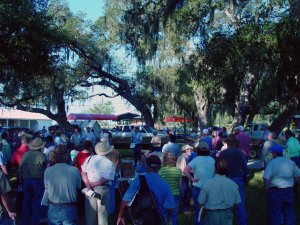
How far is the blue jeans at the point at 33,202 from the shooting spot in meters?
7.11

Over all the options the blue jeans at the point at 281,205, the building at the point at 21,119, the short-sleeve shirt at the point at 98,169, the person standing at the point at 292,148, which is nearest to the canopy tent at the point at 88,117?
the building at the point at 21,119

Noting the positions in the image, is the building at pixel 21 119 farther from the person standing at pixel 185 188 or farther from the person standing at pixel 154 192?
the person standing at pixel 154 192

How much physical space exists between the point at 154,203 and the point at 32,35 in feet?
39.2

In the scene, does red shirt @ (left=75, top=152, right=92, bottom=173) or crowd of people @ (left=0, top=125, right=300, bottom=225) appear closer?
crowd of people @ (left=0, top=125, right=300, bottom=225)

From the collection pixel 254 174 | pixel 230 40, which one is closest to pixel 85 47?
pixel 230 40

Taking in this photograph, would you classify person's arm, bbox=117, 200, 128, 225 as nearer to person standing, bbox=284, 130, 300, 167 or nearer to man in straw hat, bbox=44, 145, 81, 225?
man in straw hat, bbox=44, 145, 81, 225

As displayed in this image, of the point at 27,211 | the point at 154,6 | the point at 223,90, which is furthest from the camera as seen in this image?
the point at 223,90

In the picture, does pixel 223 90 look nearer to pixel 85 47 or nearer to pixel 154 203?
pixel 85 47

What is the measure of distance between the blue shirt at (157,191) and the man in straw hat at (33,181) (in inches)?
114

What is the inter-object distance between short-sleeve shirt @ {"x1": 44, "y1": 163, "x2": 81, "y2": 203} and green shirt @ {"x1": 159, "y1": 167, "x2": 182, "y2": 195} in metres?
1.37

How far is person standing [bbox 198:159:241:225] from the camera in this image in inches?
201

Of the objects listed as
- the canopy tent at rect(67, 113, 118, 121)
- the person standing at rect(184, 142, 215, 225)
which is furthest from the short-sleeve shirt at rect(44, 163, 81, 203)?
the canopy tent at rect(67, 113, 118, 121)

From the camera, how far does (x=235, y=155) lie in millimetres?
7559

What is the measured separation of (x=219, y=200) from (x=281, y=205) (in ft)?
7.13
